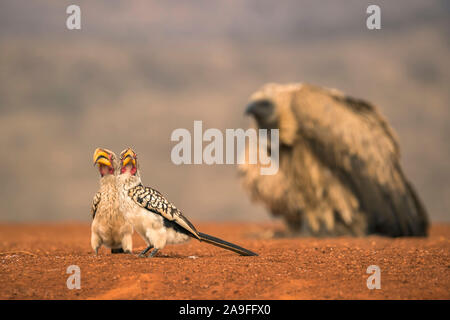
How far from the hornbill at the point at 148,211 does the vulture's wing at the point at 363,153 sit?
534 cm

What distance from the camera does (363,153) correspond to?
29.4 ft

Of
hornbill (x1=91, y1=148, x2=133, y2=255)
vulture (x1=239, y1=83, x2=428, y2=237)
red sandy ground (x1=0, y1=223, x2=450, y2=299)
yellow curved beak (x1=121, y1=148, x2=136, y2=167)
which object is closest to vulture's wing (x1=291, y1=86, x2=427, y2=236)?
vulture (x1=239, y1=83, x2=428, y2=237)

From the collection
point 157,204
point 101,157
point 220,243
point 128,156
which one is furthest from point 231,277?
point 101,157

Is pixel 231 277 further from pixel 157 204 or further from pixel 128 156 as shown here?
pixel 128 156

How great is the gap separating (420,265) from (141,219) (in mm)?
2545

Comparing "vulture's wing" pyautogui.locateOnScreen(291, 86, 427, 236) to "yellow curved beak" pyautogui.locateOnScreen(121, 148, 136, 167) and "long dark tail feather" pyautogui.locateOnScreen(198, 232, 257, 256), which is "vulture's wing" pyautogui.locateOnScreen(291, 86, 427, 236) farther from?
"yellow curved beak" pyautogui.locateOnScreen(121, 148, 136, 167)

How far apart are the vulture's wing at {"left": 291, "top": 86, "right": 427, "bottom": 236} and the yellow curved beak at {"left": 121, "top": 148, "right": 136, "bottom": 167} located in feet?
18.3

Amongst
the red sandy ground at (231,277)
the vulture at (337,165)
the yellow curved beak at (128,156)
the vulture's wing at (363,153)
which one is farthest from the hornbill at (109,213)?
the vulture's wing at (363,153)

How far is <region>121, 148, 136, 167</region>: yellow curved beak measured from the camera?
4344 mm

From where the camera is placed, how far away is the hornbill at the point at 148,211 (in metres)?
4.32

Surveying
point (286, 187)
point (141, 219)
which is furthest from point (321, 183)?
point (141, 219)

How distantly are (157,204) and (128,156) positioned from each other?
20.6 inches

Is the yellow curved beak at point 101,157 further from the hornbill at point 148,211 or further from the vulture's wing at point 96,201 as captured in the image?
the vulture's wing at point 96,201

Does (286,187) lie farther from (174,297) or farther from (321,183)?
(174,297)
